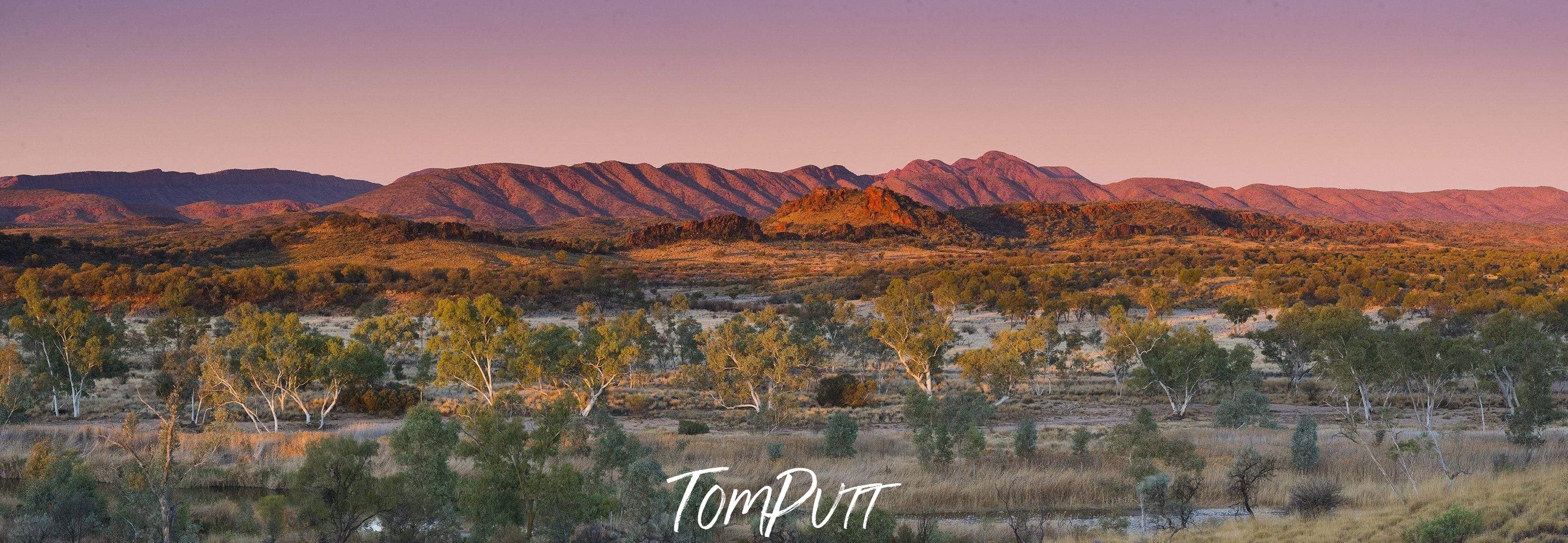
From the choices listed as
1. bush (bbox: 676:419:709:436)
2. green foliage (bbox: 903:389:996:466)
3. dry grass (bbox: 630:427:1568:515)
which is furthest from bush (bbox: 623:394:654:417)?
green foliage (bbox: 903:389:996:466)

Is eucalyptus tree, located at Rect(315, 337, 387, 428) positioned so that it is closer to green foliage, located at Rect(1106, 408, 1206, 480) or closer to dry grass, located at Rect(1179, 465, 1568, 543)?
green foliage, located at Rect(1106, 408, 1206, 480)

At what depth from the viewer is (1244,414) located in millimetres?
28922

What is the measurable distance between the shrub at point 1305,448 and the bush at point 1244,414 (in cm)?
675

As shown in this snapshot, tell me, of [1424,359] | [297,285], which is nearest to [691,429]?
[1424,359]

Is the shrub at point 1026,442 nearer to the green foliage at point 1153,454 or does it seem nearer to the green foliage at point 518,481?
the green foliage at point 1153,454

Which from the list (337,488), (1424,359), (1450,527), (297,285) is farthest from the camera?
(297,285)

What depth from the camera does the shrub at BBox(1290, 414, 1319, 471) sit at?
843 inches

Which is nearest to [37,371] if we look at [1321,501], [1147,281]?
[1321,501]

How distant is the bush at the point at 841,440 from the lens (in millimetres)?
23328

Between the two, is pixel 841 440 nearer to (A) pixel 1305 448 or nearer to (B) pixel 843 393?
(A) pixel 1305 448

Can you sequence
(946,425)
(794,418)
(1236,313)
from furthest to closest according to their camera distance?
(1236,313), (794,418), (946,425)

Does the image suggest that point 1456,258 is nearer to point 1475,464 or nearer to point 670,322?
point 670,322

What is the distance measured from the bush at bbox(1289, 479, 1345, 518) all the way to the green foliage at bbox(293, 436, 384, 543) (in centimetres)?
1495

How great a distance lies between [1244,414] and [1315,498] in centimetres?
1238
